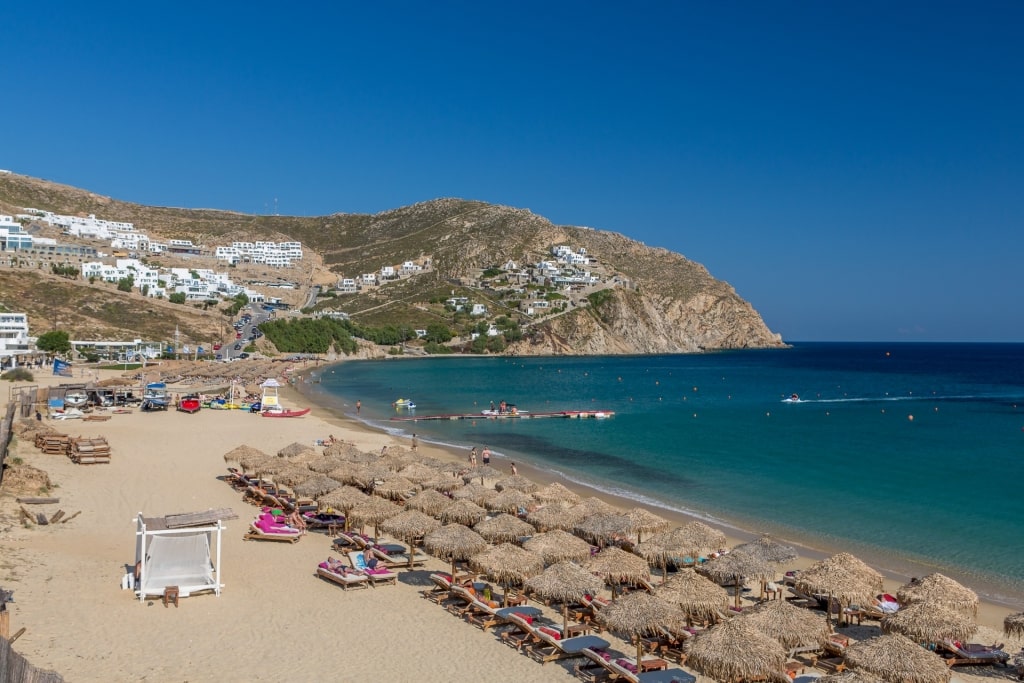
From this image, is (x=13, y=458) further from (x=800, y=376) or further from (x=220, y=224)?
(x=220, y=224)

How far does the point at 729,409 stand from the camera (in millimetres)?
55594

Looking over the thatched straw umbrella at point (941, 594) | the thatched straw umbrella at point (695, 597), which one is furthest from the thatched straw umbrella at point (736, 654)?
the thatched straw umbrella at point (941, 594)

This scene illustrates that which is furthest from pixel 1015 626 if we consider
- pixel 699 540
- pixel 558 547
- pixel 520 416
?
pixel 520 416

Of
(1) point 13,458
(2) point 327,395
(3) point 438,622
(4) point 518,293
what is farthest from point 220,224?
(3) point 438,622

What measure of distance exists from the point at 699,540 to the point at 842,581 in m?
2.94

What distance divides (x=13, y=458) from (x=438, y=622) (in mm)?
16972

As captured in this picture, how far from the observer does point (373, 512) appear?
16953mm

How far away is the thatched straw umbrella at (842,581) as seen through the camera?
12969 millimetres

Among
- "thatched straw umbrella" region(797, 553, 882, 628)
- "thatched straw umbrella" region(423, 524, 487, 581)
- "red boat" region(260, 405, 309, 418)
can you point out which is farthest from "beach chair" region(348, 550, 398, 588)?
"red boat" region(260, 405, 309, 418)

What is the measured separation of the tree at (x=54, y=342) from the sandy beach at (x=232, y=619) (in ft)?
169

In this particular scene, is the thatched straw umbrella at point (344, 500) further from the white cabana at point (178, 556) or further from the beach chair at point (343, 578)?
the white cabana at point (178, 556)

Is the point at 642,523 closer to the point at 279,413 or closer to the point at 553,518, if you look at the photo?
the point at 553,518

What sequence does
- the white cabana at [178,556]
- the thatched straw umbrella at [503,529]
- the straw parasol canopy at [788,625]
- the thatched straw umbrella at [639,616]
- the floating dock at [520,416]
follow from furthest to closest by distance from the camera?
the floating dock at [520,416] → the thatched straw umbrella at [503,529] → the white cabana at [178,556] → the thatched straw umbrella at [639,616] → the straw parasol canopy at [788,625]

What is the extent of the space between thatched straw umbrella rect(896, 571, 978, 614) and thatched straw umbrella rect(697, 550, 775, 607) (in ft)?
7.59
